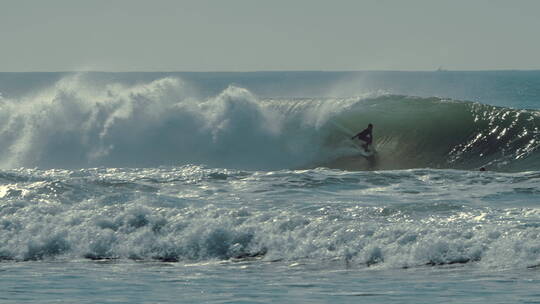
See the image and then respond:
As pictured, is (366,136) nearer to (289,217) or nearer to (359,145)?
(359,145)

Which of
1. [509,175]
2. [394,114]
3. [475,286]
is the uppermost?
[394,114]

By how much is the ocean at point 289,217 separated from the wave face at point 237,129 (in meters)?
0.08

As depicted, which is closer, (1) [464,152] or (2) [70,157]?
(1) [464,152]

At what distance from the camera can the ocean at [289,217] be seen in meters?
11.2

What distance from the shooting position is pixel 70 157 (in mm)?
27297

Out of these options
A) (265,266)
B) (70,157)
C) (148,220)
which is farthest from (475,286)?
(70,157)

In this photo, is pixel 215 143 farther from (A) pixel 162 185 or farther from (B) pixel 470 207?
(B) pixel 470 207

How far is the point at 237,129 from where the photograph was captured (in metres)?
27.2

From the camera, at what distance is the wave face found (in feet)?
79.9

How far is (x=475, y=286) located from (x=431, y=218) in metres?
3.47

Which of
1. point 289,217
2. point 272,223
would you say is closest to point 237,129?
point 289,217

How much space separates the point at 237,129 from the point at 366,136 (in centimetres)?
379

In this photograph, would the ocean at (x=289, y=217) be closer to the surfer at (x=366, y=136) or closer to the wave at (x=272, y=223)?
the wave at (x=272, y=223)

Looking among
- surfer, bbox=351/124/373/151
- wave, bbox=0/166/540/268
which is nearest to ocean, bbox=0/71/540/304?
wave, bbox=0/166/540/268
